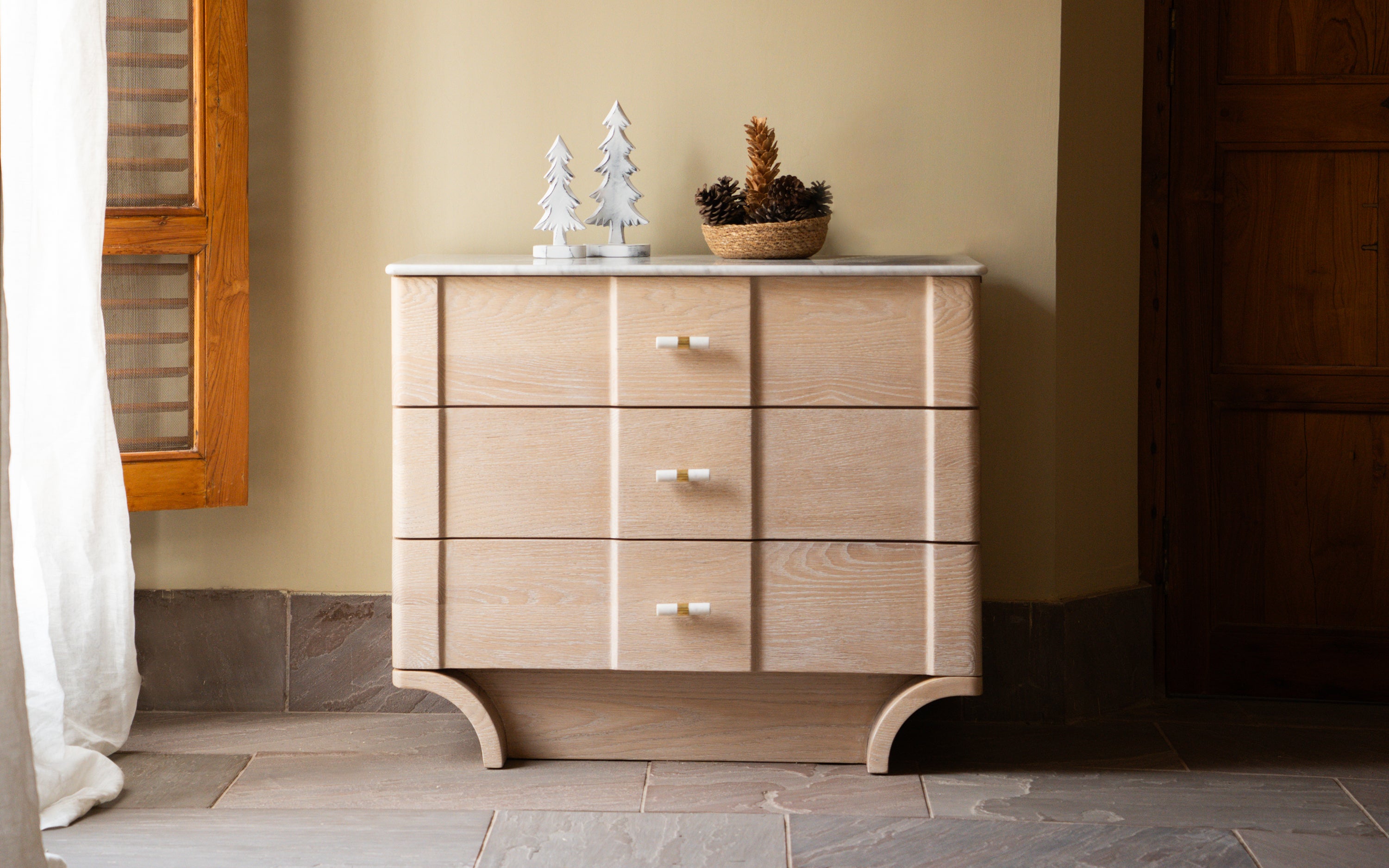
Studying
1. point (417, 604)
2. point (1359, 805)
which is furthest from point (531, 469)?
point (1359, 805)

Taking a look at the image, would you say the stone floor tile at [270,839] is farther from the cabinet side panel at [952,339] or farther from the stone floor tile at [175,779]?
the cabinet side panel at [952,339]

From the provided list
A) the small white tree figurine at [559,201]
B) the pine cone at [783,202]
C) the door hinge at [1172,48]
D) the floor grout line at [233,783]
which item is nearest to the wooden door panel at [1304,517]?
the door hinge at [1172,48]

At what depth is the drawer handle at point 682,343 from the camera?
6.01 feet

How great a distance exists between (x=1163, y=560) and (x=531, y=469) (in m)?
1.36

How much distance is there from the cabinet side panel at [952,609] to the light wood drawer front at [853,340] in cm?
25

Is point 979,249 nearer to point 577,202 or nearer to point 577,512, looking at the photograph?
point 577,202

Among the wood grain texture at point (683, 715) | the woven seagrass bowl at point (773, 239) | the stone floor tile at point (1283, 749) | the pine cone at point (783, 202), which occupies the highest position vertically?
the pine cone at point (783, 202)

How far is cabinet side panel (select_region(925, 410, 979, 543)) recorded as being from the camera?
1.84m

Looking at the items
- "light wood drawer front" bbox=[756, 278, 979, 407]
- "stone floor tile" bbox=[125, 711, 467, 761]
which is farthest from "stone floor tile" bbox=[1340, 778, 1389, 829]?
"stone floor tile" bbox=[125, 711, 467, 761]

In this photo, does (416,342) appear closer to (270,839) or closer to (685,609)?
(685,609)

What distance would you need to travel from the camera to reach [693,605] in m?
1.86

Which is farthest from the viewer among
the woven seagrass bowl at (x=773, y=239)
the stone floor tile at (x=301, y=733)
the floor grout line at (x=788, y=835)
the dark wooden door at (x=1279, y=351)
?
the dark wooden door at (x=1279, y=351)

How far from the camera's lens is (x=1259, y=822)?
1.77 m

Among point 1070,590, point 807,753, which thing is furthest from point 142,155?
point 1070,590
